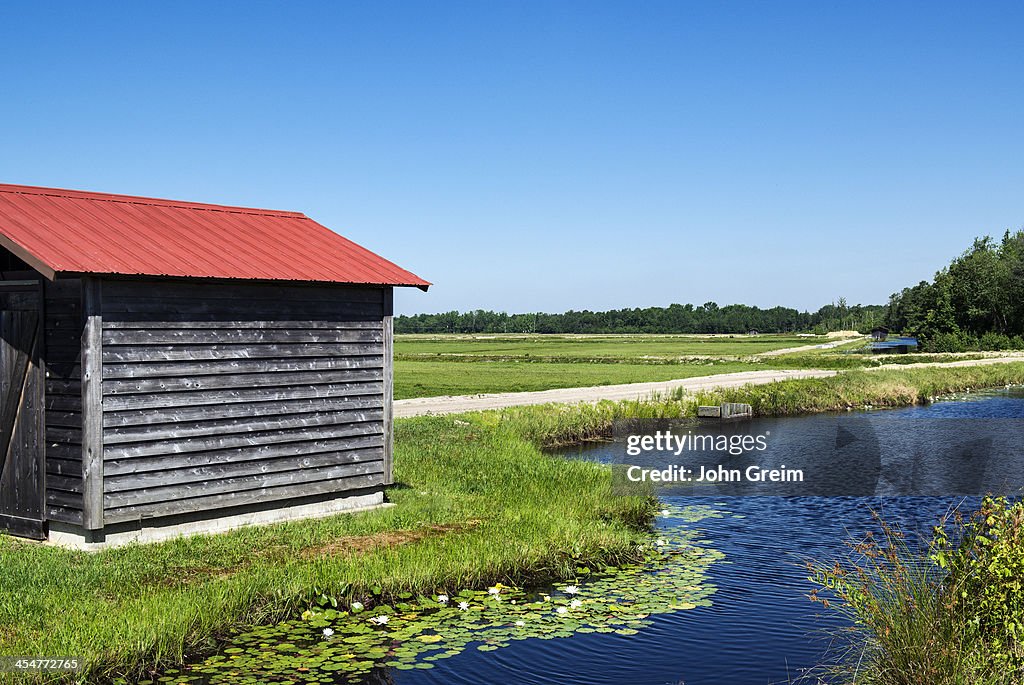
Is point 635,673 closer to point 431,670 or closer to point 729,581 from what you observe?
point 431,670

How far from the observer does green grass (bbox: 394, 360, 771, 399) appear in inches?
1962

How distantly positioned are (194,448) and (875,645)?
30.5 ft

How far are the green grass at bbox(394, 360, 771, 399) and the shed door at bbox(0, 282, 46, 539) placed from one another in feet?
95.6

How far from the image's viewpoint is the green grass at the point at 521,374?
49.8m

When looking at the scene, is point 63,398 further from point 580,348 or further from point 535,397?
point 580,348

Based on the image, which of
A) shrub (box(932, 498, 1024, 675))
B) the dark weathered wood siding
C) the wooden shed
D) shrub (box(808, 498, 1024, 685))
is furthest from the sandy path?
shrub (box(932, 498, 1024, 675))

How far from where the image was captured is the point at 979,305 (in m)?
106

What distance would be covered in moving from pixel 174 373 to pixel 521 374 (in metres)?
49.0

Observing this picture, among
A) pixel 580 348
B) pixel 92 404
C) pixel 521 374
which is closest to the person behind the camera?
pixel 92 404

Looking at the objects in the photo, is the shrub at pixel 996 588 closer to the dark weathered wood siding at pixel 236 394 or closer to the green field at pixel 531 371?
the dark weathered wood siding at pixel 236 394

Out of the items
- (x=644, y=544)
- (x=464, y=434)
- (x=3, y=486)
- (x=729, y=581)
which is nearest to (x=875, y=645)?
(x=729, y=581)

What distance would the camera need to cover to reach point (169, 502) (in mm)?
13633

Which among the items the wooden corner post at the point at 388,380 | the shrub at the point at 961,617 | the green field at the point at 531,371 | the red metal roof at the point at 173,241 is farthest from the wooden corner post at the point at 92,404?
the green field at the point at 531,371

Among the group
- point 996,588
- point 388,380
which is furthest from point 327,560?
point 996,588
